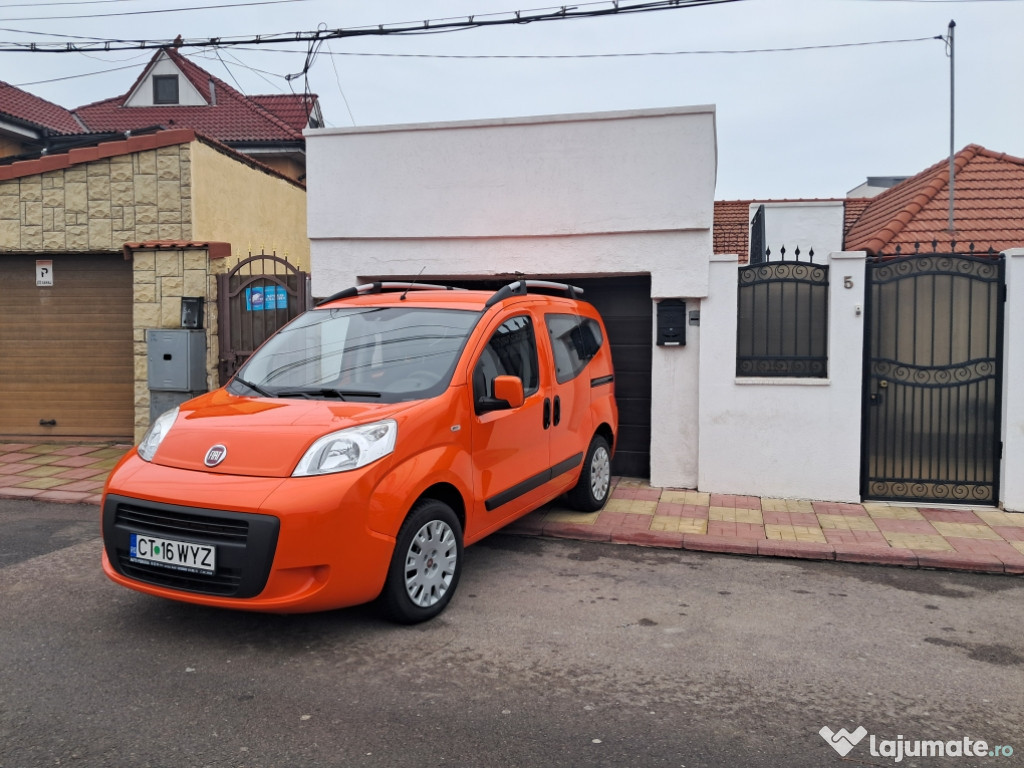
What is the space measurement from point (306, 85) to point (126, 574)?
10.5 m

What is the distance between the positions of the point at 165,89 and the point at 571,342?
22.0 meters

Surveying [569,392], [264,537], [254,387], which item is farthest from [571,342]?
[264,537]

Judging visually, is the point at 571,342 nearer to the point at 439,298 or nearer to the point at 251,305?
the point at 439,298

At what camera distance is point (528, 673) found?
4.03 meters

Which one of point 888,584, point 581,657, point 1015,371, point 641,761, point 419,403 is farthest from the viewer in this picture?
point 1015,371

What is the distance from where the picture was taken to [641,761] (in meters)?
3.22

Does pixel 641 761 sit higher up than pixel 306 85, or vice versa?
pixel 306 85

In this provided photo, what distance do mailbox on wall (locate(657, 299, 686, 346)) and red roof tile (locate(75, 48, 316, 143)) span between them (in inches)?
555

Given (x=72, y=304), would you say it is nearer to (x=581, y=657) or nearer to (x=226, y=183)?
(x=226, y=183)

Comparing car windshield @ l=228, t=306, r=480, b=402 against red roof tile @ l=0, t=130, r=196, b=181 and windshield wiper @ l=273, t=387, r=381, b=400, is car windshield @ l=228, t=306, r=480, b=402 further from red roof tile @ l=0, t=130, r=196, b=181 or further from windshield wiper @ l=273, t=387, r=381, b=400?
red roof tile @ l=0, t=130, r=196, b=181

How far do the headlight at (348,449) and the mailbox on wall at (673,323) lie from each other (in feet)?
14.1

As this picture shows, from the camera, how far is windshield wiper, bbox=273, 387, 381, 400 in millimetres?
4957

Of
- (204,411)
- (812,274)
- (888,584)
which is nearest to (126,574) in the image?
(204,411)

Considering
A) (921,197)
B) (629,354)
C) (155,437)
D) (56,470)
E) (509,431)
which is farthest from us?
(921,197)
